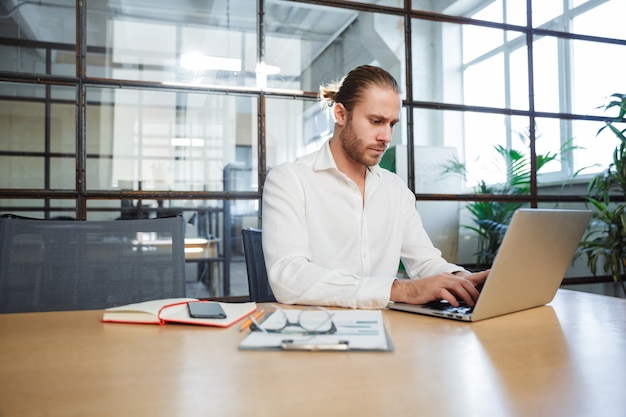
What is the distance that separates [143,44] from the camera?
96.2 inches

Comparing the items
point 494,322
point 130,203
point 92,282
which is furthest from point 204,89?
point 494,322

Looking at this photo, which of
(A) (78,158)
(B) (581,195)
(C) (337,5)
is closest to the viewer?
(A) (78,158)

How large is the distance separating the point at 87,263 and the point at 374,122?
1.00 metres

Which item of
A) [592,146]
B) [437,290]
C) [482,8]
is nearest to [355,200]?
[437,290]

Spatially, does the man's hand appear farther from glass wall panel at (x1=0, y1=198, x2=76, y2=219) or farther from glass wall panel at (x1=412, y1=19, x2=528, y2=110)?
glass wall panel at (x1=412, y1=19, x2=528, y2=110)

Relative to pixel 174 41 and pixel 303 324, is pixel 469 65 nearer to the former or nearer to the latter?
pixel 174 41

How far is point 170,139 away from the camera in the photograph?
244cm

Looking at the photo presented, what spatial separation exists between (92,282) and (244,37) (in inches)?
67.0

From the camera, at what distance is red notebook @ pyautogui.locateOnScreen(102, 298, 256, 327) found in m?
0.95

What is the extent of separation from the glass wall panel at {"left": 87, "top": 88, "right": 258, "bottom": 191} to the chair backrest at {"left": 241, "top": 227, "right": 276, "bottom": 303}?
3.28ft

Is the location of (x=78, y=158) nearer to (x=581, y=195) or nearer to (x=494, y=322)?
(x=494, y=322)

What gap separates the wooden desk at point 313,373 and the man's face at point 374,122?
845mm

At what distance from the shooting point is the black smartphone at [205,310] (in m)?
0.96

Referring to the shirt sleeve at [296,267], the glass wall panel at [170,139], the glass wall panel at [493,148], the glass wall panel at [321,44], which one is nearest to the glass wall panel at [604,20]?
the glass wall panel at [493,148]
